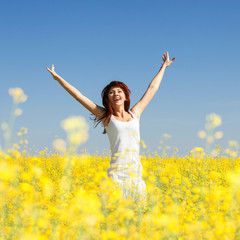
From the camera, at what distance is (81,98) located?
4.46m

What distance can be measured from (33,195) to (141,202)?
1.16m

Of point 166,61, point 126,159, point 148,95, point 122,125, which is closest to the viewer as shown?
point 126,159

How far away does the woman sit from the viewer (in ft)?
12.8

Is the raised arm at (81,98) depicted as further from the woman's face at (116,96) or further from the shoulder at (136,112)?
the shoulder at (136,112)

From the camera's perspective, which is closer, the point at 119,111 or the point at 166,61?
the point at 119,111

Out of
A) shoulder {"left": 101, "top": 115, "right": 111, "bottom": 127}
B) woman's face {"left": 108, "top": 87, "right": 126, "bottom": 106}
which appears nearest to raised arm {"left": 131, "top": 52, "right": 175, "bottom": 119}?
woman's face {"left": 108, "top": 87, "right": 126, "bottom": 106}

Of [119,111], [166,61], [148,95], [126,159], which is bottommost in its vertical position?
[126,159]

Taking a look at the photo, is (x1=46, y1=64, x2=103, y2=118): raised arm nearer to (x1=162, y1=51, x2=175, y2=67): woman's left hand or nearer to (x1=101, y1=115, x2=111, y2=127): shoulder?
(x1=101, y1=115, x2=111, y2=127): shoulder

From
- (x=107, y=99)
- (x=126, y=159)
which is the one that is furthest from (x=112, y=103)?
(x=126, y=159)

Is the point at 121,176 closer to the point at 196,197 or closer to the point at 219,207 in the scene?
the point at 196,197

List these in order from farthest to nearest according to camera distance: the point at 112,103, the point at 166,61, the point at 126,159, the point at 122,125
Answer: the point at 166,61 → the point at 112,103 → the point at 122,125 → the point at 126,159

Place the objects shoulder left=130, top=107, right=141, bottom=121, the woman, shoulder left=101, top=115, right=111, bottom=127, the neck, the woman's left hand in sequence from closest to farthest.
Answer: the woman → shoulder left=101, top=115, right=111, bottom=127 → the neck → shoulder left=130, top=107, right=141, bottom=121 → the woman's left hand

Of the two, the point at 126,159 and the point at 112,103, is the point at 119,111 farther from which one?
the point at 126,159

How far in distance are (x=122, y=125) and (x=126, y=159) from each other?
51cm
